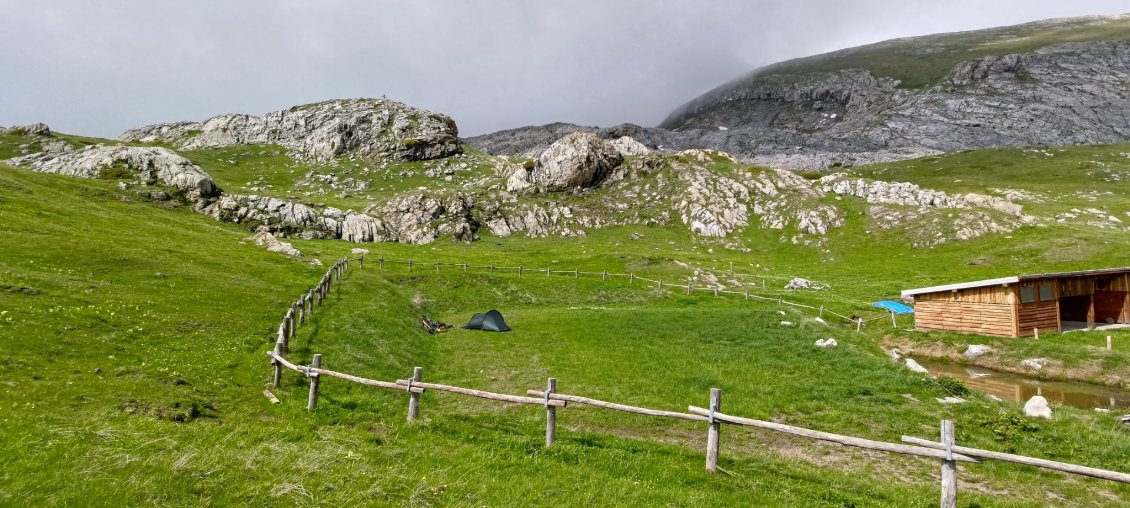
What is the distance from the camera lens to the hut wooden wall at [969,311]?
3353 cm

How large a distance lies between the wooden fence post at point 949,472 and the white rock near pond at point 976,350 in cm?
2729

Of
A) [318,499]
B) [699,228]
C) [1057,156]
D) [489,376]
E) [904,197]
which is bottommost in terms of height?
[489,376]

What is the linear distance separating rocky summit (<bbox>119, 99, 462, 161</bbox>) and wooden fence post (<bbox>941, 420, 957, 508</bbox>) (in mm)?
141797

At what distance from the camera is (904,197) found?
343 feet

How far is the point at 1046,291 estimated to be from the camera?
35.0m

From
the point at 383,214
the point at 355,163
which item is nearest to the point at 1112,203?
the point at 383,214

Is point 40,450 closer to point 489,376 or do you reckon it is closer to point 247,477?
point 247,477

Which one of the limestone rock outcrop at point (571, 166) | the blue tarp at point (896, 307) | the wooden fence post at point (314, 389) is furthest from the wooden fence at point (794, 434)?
the limestone rock outcrop at point (571, 166)

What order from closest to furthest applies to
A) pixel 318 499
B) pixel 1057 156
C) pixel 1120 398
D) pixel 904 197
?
pixel 318 499 < pixel 1120 398 < pixel 904 197 < pixel 1057 156

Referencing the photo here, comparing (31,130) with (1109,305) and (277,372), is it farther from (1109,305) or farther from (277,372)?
(1109,305)

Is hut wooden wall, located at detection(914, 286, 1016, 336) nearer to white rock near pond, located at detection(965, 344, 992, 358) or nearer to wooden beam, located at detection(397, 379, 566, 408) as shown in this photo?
white rock near pond, located at detection(965, 344, 992, 358)

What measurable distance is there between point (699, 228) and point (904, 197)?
147ft

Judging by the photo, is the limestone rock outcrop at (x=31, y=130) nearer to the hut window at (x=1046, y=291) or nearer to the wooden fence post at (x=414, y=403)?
the wooden fence post at (x=414, y=403)

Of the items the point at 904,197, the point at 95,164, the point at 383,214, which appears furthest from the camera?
the point at 904,197
